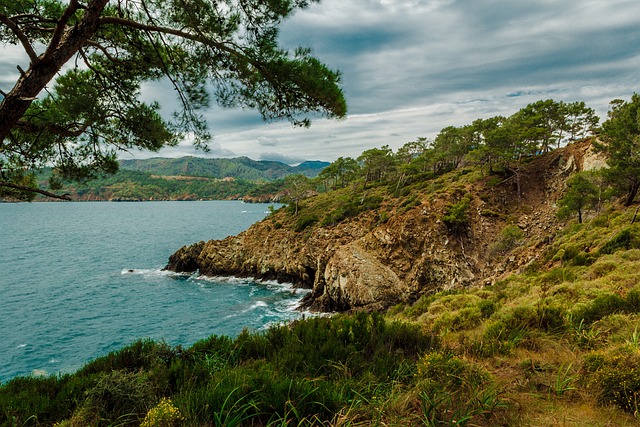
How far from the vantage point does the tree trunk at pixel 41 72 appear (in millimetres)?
3928

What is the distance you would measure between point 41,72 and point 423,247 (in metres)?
27.5

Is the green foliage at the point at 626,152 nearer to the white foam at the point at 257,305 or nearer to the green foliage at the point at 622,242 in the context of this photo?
the green foliage at the point at 622,242

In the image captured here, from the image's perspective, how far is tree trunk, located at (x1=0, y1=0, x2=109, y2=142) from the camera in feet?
12.9

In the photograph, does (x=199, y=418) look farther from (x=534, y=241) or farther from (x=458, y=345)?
(x=534, y=241)

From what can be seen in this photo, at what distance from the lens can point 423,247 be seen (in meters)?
27.3

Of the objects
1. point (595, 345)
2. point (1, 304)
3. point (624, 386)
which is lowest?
point (1, 304)

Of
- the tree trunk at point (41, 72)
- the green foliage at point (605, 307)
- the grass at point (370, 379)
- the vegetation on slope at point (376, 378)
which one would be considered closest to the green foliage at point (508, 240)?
the vegetation on slope at point (376, 378)

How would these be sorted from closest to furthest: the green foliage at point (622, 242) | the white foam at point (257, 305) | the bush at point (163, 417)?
1. the bush at point (163, 417)
2. the green foliage at point (622, 242)
3. the white foam at point (257, 305)

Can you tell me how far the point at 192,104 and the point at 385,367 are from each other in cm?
615

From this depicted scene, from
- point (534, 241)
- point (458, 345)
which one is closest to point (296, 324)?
point (458, 345)

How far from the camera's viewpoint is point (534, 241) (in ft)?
76.4

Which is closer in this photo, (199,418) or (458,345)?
(199,418)

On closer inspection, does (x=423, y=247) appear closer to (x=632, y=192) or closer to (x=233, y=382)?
(x=632, y=192)

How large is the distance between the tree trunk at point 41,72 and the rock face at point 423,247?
74.9ft
